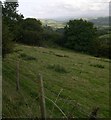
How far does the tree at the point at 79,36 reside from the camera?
67.5m

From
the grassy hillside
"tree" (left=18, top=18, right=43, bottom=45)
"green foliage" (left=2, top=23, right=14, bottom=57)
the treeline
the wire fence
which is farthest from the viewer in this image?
"tree" (left=18, top=18, right=43, bottom=45)

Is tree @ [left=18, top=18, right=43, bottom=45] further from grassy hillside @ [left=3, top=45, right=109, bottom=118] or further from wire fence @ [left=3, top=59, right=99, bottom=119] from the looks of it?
wire fence @ [left=3, top=59, right=99, bottom=119]

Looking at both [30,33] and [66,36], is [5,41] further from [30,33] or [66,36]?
[66,36]

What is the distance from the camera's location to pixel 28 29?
6391 centimetres

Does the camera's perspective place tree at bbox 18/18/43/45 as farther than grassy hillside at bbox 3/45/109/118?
Yes

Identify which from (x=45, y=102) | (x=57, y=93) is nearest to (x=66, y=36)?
(x=57, y=93)

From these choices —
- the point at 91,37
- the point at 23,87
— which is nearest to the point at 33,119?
the point at 23,87

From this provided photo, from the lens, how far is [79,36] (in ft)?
228

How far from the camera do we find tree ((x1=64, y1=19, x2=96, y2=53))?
67.5 metres

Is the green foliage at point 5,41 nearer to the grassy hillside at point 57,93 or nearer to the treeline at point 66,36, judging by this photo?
the grassy hillside at point 57,93

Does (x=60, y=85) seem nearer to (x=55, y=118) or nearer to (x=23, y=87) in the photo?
(x=23, y=87)

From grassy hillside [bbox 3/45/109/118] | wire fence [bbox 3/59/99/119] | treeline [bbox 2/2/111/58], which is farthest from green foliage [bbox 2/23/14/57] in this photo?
treeline [bbox 2/2/111/58]

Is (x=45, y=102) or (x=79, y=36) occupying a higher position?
(x=79, y=36)

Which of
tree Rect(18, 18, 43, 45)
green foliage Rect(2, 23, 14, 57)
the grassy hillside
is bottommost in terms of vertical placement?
the grassy hillside
